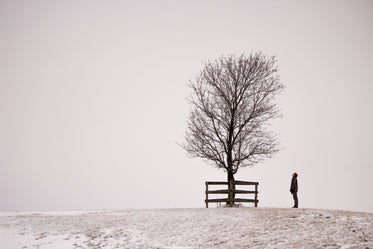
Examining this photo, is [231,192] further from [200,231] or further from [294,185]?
[200,231]

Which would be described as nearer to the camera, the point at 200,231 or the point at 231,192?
the point at 200,231

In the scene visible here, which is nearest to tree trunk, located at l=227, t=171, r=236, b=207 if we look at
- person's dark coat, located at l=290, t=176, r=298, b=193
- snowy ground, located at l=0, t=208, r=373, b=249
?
snowy ground, located at l=0, t=208, r=373, b=249

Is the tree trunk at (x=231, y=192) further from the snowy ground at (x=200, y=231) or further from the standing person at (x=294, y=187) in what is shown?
the standing person at (x=294, y=187)

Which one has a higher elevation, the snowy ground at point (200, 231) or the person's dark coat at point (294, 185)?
the person's dark coat at point (294, 185)

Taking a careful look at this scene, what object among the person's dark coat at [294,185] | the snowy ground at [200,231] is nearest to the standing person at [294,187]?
the person's dark coat at [294,185]

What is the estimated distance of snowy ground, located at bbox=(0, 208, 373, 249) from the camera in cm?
1347

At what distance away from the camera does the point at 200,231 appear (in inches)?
621

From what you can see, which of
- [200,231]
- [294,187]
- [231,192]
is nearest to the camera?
[200,231]

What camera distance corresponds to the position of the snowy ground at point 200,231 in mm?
13469

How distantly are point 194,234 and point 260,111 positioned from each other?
13.6m

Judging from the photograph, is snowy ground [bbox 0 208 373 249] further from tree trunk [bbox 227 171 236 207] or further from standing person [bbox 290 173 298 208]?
standing person [bbox 290 173 298 208]

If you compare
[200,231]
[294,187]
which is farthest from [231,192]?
[200,231]

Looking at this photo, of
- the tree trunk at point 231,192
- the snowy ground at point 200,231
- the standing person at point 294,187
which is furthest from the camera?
the tree trunk at point 231,192

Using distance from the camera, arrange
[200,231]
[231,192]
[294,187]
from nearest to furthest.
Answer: [200,231], [294,187], [231,192]
